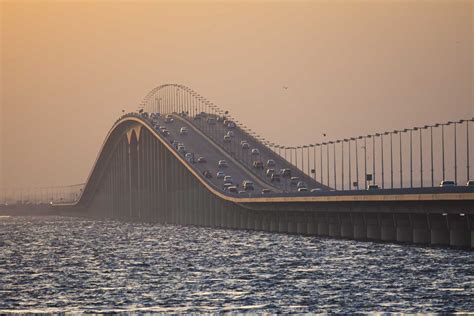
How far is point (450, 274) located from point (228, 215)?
353 feet

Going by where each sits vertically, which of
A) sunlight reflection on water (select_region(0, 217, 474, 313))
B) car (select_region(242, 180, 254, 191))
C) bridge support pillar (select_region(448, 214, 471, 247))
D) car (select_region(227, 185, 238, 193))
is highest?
car (select_region(242, 180, 254, 191))

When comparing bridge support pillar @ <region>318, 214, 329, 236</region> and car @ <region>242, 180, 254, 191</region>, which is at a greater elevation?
car @ <region>242, 180, 254, 191</region>

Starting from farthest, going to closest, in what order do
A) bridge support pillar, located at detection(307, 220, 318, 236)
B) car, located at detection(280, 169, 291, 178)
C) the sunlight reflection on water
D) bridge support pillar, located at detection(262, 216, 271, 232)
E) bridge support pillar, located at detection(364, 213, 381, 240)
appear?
car, located at detection(280, 169, 291, 178) < bridge support pillar, located at detection(262, 216, 271, 232) < bridge support pillar, located at detection(307, 220, 318, 236) < bridge support pillar, located at detection(364, 213, 381, 240) < the sunlight reflection on water

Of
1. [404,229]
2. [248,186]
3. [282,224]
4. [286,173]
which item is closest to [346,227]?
[404,229]

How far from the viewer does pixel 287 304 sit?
5728cm

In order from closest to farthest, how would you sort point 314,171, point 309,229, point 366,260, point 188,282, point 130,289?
point 130,289 → point 188,282 → point 366,260 → point 309,229 → point 314,171

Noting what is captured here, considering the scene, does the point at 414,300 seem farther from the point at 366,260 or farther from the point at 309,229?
the point at 309,229

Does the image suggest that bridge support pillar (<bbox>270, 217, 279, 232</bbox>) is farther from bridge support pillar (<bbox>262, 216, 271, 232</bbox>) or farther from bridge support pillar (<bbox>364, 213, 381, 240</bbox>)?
bridge support pillar (<bbox>364, 213, 381, 240</bbox>)

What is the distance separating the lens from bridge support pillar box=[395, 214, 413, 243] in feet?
366

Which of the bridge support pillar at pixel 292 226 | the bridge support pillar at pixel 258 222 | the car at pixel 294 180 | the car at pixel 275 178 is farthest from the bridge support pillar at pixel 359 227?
the car at pixel 275 178

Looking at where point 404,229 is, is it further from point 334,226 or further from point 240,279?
point 240,279

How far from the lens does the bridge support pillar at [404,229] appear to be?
366 ft

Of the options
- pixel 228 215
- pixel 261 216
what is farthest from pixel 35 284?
pixel 228 215

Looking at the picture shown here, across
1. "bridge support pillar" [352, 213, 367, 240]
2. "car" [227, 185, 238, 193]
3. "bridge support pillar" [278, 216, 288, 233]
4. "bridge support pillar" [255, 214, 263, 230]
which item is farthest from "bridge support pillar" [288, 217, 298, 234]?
"car" [227, 185, 238, 193]
